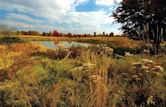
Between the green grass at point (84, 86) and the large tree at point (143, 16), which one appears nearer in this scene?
the green grass at point (84, 86)

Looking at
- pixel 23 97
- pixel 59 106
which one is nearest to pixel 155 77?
pixel 59 106

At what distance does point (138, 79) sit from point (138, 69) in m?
0.63

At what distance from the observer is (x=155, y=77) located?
6.33 meters

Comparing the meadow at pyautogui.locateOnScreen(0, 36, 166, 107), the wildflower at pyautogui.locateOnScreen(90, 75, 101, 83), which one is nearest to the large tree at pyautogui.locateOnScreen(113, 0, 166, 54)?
the meadow at pyautogui.locateOnScreen(0, 36, 166, 107)

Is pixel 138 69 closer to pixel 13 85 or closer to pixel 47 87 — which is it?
pixel 47 87

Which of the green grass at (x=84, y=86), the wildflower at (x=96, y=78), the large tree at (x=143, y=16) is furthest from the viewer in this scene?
the large tree at (x=143, y=16)

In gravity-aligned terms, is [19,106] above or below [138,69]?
below

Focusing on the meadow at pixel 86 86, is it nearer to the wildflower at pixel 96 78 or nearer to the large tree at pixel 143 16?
the wildflower at pixel 96 78

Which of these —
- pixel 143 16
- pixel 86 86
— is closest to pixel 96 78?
pixel 86 86

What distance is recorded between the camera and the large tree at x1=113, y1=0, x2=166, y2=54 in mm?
14219

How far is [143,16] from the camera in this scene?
1511 centimetres

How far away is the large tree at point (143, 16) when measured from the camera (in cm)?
1422

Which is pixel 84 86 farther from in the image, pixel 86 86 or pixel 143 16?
pixel 143 16

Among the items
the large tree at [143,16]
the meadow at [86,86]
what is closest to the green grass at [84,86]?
the meadow at [86,86]
